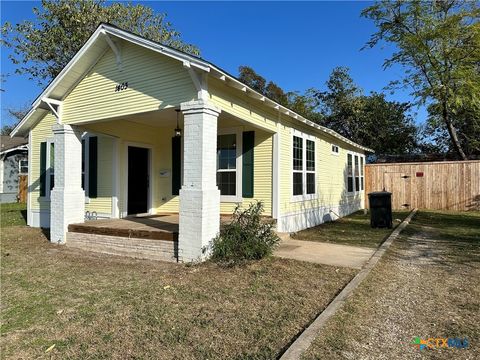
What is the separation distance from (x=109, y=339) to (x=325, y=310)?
2.28m

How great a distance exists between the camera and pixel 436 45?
16.1m

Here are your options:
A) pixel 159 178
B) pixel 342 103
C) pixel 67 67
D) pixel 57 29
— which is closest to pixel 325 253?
pixel 159 178

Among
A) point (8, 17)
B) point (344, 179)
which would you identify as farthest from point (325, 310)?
point (8, 17)

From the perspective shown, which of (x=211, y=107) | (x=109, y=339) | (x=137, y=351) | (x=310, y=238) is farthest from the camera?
(x=310, y=238)

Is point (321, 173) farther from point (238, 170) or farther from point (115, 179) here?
point (115, 179)

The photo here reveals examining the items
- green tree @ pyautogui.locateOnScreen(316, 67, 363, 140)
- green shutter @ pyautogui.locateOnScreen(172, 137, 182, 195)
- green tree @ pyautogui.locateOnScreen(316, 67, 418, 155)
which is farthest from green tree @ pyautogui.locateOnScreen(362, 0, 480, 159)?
green shutter @ pyautogui.locateOnScreen(172, 137, 182, 195)

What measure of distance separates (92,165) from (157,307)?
22.7ft

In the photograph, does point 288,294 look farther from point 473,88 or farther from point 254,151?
point 473,88

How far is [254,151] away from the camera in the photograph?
8.70 metres

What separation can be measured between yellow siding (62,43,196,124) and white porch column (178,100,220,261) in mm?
461

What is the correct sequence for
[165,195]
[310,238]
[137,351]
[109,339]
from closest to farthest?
1. [137,351]
2. [109,339]
3. [310,238]
4. [165,195]

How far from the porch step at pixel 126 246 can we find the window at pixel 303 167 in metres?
4.40

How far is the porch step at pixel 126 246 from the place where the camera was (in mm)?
6297

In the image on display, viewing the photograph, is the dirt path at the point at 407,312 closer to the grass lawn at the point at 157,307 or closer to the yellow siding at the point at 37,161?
the grass lawn at the point at 157,307
